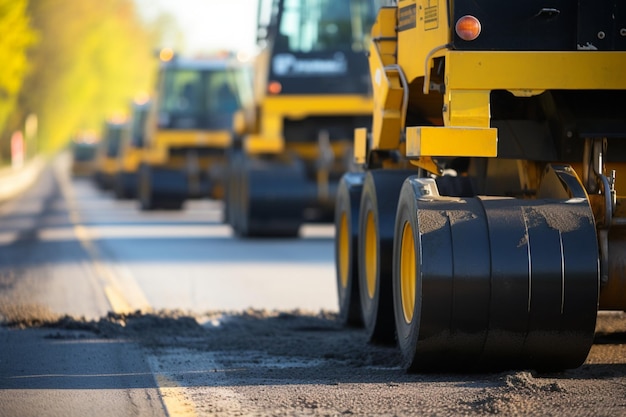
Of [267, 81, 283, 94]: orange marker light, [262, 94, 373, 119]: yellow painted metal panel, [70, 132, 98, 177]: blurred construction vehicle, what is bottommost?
[70, 132, 98, 177]: blurred construction vehicle

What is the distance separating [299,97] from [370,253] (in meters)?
11.5

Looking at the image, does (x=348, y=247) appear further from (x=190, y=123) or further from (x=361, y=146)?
(x=190, y=123)

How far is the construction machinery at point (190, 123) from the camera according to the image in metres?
29.7

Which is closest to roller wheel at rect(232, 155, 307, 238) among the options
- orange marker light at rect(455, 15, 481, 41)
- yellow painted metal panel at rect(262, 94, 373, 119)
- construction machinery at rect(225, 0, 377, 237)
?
construction machinery at rect(225, 0, 377, 237)

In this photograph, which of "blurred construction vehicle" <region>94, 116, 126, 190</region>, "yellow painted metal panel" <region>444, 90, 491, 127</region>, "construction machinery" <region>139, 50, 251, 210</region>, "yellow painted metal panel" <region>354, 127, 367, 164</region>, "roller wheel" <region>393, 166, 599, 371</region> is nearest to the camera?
"roller wheel" <region>393, 166, 599, 371</region>

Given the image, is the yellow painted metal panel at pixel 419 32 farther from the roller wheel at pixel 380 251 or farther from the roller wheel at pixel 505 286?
the roller wheel at pixel 505 286

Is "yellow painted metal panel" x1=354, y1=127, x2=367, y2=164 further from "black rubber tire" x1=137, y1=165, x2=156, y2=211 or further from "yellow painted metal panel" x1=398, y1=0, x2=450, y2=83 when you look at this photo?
"black rubber tire" x1=137, y1=165, x2=156, y2=211

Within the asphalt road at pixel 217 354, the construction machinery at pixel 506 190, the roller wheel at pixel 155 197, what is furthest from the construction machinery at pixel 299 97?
the construction machinery at pixel 506 190

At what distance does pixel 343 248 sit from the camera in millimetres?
10953

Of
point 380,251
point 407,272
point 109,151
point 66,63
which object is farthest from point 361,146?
point 66,63

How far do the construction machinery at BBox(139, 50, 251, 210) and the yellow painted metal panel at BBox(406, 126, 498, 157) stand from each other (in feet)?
71.8

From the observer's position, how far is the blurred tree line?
4709cm

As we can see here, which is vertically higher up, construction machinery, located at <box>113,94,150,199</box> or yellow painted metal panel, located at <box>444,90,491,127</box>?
yellow painted metal panel, located at <box>444,90,491,127</box>

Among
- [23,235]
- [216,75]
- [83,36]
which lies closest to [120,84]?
[83,36]
